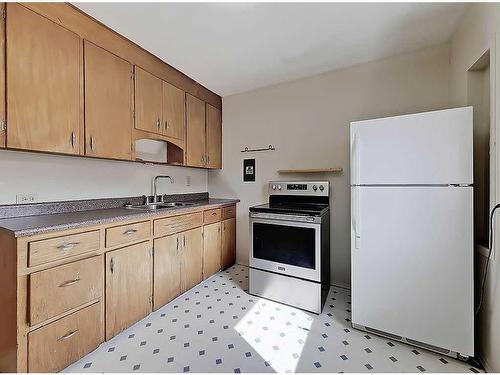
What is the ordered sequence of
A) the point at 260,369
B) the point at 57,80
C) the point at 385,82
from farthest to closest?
1. the point at 385,82
2. the point at 57,80
3. the point at 260,369

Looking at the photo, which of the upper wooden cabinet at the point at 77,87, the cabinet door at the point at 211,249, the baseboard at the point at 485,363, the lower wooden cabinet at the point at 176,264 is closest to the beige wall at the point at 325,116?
the cabinet door at the point at 211,249

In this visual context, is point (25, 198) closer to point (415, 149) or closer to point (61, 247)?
point (61, 247)

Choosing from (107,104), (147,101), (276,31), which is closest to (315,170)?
(276,31)

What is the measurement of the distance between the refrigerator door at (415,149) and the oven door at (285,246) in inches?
25.8

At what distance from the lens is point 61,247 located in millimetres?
1372

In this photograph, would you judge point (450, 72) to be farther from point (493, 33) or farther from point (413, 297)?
point (413, 297)

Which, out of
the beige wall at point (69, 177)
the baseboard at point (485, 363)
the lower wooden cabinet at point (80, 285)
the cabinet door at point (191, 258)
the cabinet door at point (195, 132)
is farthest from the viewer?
the cabinet door at point (195, 132)

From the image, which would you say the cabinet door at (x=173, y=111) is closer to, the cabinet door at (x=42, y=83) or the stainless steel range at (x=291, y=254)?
the cabinet door at (x=42, y=83)

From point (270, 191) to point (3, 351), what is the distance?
7.93 feet

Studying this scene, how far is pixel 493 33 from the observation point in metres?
1.36

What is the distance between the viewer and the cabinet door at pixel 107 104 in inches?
68.7

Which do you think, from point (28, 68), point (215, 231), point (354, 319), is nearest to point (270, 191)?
point (215, 231)

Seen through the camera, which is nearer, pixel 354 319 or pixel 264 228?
pixel 354 319

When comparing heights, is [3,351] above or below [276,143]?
below
